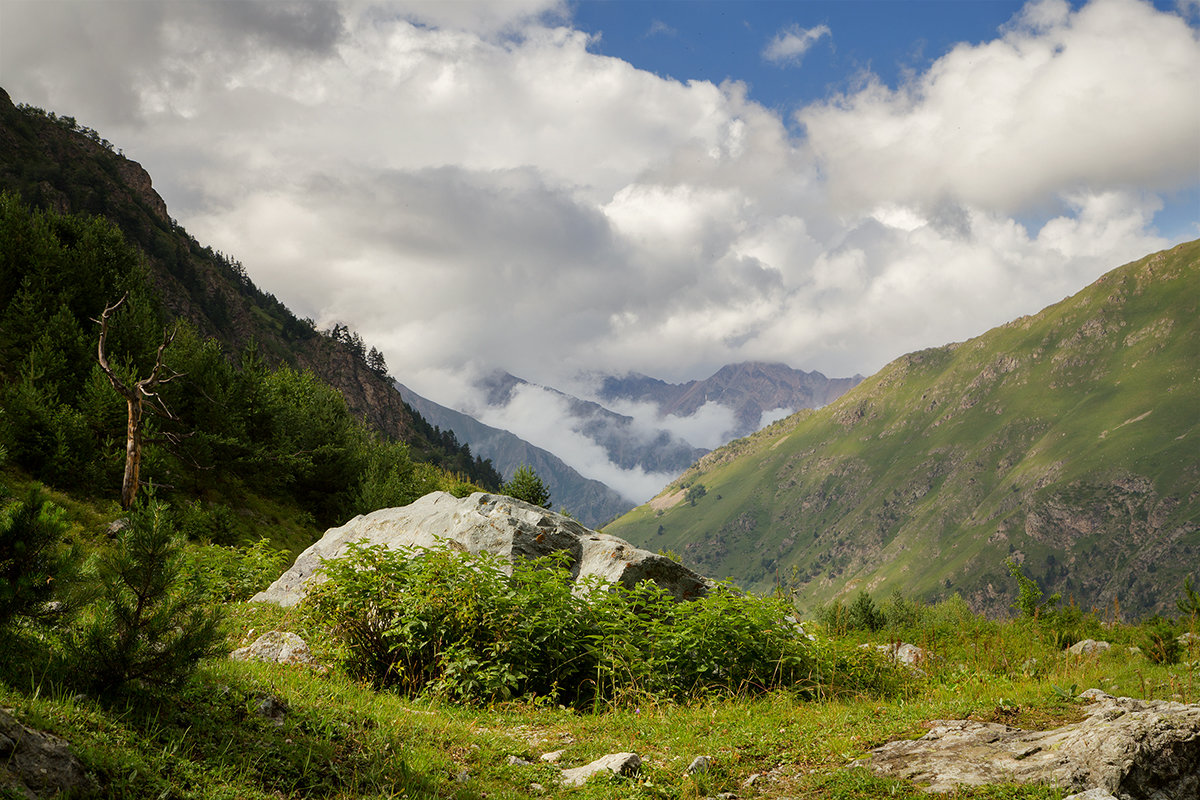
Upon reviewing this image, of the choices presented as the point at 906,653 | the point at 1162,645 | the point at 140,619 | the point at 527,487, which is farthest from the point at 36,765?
the point at 527,487

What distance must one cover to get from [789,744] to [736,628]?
358 centimetres

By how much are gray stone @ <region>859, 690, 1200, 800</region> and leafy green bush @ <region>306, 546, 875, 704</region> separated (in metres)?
4.05

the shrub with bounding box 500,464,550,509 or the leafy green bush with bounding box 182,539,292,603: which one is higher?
the shrub with bounding box 500,464,550,509

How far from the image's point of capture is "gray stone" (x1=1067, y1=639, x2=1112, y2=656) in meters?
18.2

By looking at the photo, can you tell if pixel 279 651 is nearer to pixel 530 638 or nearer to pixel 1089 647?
pixel 530 638

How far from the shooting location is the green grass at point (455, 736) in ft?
17.7

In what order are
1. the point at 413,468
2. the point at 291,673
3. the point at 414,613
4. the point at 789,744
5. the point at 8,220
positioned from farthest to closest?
1. the point at 413,468
2. the point at 8,220
3. the point at 414,613
4. the point at 291,673
5. the point at 789,744

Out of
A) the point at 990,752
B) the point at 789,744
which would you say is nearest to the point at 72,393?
the point at 789,744

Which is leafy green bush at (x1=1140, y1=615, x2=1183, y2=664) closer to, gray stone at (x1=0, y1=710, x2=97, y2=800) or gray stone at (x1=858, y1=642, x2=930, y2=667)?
gray stone at (x1=858, y1=642, x2=930, y2=667)

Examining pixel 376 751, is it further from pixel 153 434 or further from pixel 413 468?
pixel 413 468

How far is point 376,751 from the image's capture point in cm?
688

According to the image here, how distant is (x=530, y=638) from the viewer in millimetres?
11172

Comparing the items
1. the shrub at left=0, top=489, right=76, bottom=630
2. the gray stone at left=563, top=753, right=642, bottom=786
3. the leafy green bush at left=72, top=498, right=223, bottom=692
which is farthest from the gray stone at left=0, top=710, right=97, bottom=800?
the gray stone at left=563, top=753, right=642, bottom=786

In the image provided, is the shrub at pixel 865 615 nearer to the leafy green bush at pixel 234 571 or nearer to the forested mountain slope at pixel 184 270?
the leafy green bush at pixel 234 571
